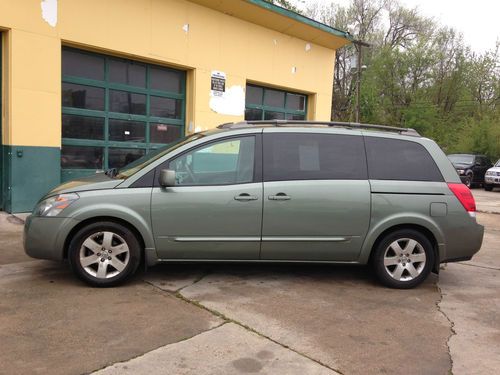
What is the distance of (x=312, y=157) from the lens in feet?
15.9

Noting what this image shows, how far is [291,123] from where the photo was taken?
504 centimetres

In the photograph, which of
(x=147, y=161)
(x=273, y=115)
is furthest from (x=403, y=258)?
(x=273, y=115)

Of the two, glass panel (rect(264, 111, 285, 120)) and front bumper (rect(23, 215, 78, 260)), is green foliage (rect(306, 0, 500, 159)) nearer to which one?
glass panel (rect(264, 111, 285, 120))

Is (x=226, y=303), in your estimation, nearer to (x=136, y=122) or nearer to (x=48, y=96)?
(x=48, y=96)

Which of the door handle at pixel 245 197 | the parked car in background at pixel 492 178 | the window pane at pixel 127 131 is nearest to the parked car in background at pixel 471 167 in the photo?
the parked car in background at pixel 492 178

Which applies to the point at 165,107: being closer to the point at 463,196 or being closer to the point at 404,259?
the point at 404,259

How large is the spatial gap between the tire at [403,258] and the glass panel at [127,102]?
21.7 feet

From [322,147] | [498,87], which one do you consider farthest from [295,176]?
[498,87]

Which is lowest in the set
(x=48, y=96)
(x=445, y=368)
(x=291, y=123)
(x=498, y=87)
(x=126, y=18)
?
(x=445, y=368)

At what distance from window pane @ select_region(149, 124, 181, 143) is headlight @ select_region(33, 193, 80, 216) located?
5.77 m

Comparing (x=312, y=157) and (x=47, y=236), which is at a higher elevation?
(x=312, y=157)

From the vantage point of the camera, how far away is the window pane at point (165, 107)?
10.0 meters

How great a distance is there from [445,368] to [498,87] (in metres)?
37.2

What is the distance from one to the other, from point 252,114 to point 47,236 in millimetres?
8401
